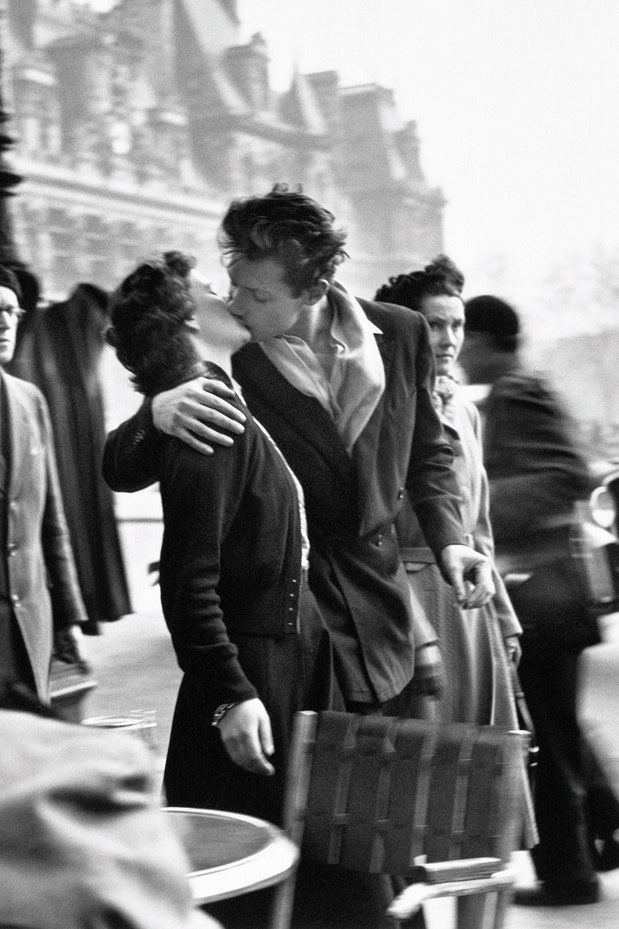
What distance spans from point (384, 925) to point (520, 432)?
74.4 inches

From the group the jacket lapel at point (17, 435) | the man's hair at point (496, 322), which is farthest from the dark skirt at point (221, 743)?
the man's hair at point (496, 322)

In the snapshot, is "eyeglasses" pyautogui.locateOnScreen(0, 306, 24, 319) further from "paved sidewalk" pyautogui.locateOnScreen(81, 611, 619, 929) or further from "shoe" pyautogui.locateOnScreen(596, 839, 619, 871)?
"shoe" pyautogui.locateOnScreen(596, 839, 619, 871)

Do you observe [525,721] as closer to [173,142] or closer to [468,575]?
[468,575]

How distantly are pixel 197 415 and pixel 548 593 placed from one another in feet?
5.96

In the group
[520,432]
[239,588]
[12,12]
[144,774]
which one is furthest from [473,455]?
[12,12]

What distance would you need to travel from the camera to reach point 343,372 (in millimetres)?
2803

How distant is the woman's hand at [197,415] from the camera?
2.34m

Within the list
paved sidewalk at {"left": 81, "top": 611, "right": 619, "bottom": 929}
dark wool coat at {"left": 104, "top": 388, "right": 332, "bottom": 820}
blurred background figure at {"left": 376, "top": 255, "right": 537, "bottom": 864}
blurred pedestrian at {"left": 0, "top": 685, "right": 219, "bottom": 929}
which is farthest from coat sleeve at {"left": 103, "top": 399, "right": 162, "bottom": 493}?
paved sidewalk at {"left": 81, "top": 611, "right": 619, "bottom": 929}

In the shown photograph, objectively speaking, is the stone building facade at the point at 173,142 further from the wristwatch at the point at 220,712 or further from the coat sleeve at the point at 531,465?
the wristwatch at the point at 220,712

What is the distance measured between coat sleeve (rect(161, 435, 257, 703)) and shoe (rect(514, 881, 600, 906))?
5.98 feet

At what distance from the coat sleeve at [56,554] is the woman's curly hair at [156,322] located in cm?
→ 136

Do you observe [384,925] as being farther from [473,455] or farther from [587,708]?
[587,708]

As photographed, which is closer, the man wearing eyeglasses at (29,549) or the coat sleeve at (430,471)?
the coat sleeve at (430,471)

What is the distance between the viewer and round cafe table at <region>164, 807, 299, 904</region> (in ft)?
5.67
